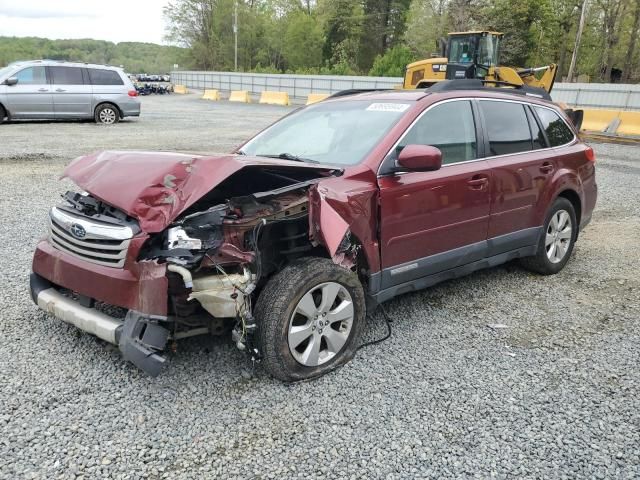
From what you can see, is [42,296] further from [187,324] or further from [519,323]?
[519,323]

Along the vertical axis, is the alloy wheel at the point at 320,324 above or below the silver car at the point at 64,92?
below

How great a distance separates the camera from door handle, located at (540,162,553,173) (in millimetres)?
4694

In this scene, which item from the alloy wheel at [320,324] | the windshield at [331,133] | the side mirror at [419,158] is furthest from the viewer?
the windshield at [331,133]

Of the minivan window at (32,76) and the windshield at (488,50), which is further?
the windshield at (488,50)

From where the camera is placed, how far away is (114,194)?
2949 millimetres

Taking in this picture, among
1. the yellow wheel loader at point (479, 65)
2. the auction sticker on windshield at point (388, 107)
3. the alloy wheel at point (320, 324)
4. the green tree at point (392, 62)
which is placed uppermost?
the green tree at point (392, 62)

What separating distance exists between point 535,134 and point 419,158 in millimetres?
2016

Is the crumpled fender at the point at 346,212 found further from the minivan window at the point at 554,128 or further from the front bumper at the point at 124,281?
the minivan window at the point at 554,128

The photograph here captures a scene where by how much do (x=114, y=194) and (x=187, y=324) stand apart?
2.76 feet

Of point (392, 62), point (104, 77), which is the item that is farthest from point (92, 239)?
point (392, 62)

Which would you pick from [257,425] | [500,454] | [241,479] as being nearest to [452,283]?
[500,454]

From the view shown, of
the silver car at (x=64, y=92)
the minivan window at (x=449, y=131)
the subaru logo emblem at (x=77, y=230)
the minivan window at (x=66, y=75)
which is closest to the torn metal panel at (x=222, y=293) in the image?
the subaru logo emblem at (x=77, y=230)

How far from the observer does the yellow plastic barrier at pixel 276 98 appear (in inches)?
1249

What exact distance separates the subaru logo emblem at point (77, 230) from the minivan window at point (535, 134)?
3.82 meters
